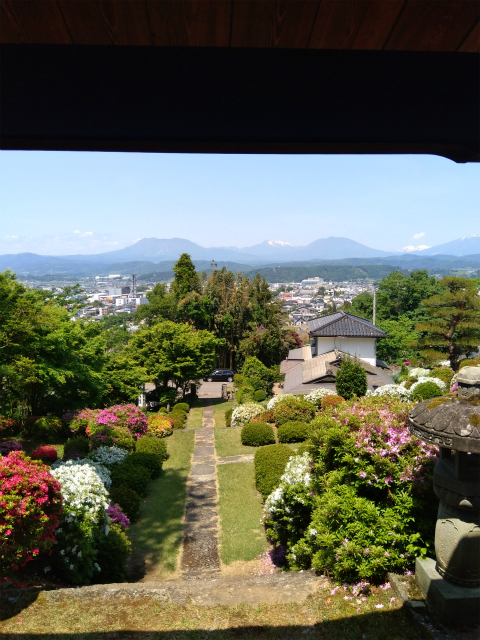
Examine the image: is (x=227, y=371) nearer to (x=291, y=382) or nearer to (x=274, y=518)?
(x=291, y=382)

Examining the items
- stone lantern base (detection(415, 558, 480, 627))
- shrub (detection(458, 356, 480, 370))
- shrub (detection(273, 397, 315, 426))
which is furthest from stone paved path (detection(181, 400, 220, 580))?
shrub (detection(458, 356, 480, 370))

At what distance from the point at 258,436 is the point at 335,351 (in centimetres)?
1223

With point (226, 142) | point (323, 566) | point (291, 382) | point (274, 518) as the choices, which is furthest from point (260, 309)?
point (226, 142)

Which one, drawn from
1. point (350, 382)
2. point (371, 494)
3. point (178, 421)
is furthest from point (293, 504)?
point (178, 421)

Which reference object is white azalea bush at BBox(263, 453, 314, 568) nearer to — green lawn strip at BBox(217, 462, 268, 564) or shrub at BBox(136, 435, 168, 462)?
green lawn strip at BBox(217, 462, 268, 564)

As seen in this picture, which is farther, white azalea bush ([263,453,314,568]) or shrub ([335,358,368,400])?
shrub ([335,358,368,400])

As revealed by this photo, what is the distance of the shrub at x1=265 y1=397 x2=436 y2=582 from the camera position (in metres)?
4.88

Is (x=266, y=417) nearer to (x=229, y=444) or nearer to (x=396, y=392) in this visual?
(x=229, y=444)

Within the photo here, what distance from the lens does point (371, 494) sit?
5.45 meters

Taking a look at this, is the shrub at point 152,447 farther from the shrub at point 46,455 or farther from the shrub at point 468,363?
the shrub at point 468,363

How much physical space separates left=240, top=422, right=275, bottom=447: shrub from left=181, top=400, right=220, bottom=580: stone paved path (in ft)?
4.30

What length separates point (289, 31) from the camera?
1531 mm

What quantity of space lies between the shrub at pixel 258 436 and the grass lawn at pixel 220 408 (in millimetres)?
5153

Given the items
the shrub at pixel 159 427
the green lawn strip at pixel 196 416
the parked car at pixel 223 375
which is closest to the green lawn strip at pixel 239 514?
the shrub at pixel 159 427
